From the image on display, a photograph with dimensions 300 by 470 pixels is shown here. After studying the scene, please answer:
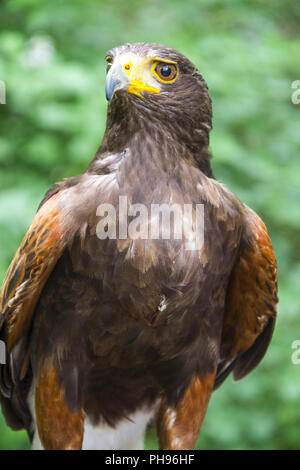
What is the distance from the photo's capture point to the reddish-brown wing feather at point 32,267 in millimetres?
2209

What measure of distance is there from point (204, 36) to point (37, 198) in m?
2.00

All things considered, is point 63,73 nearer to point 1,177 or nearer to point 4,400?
point 1,177

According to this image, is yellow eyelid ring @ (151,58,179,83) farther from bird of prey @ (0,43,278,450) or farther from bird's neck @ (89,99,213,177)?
bird's neck @ (89,99,213,177)

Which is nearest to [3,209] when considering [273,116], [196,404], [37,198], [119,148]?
[37,198]

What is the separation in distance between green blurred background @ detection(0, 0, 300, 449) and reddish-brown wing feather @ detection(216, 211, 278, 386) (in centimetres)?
104

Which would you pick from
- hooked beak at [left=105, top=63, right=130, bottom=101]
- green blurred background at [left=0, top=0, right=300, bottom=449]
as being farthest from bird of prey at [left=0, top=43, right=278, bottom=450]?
green blurred background at [left=0, top=0, right=300, bottom=449]

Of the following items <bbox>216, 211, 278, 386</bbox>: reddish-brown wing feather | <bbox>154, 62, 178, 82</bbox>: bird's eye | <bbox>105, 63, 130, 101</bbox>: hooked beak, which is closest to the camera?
<bbox>105, 63, 130, 101</bbox>: hooked beak

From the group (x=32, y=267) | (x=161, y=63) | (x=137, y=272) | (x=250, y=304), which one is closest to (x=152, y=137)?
(x=161, y=63)

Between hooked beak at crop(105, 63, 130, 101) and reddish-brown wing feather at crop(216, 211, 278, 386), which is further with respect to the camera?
reddish-brown wing feather at crop(216, 211, 278, 386)

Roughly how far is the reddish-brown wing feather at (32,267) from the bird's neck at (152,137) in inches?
11.3

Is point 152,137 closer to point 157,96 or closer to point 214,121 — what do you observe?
point 157,96

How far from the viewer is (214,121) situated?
4.12 m

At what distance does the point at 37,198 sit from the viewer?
364cm

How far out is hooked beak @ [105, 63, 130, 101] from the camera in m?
2.09
